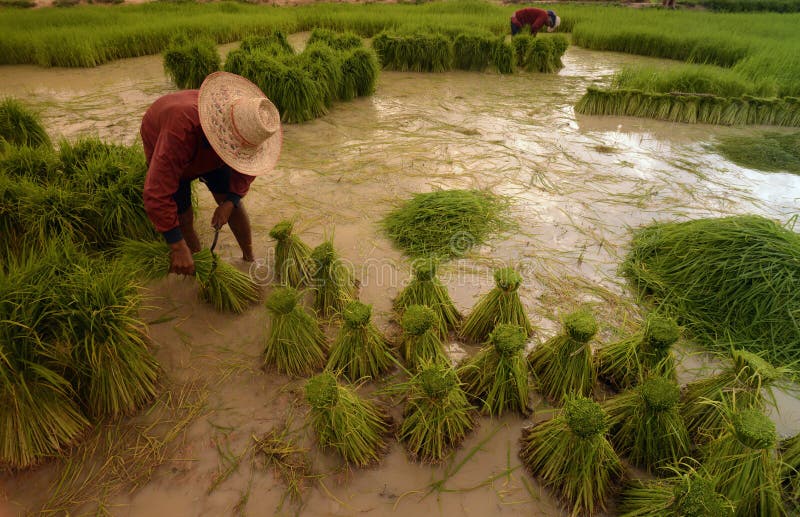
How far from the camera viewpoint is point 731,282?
247 cm

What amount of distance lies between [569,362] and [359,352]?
101 cm

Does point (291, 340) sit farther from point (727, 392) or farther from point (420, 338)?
point (727, 392)

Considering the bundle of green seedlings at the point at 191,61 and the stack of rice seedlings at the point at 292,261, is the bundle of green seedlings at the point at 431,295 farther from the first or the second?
the bundle of green seedlings at the point at 191,61

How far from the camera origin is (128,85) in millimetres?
6191

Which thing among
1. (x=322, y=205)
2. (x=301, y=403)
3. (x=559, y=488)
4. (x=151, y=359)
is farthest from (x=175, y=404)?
(x=322, y=205)

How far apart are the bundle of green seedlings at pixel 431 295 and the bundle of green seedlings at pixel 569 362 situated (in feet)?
1.78

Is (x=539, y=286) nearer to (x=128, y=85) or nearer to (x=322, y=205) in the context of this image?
(x=322, y=205)

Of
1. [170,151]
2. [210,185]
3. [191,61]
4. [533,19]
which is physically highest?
[533,19]

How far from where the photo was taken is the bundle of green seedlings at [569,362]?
183 centimetres

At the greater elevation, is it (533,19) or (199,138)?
(533,19)

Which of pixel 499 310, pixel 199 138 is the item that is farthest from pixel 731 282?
pixel 199 138

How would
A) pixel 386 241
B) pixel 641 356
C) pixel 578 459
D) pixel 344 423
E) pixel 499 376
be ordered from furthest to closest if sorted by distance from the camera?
pixel 386 241 < pixel 641 356 < pixel 499 376 < pixel 344 423 < pixel 578 459

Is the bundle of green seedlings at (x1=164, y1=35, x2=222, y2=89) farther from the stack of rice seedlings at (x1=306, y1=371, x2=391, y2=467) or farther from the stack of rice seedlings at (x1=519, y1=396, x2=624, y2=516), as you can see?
the stack of rice seedlings at (x1=519, y1=396, x2=624, y2=516)

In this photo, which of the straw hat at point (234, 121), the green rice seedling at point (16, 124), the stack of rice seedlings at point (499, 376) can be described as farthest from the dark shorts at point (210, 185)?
the green rice seedling at point (16, 124)
